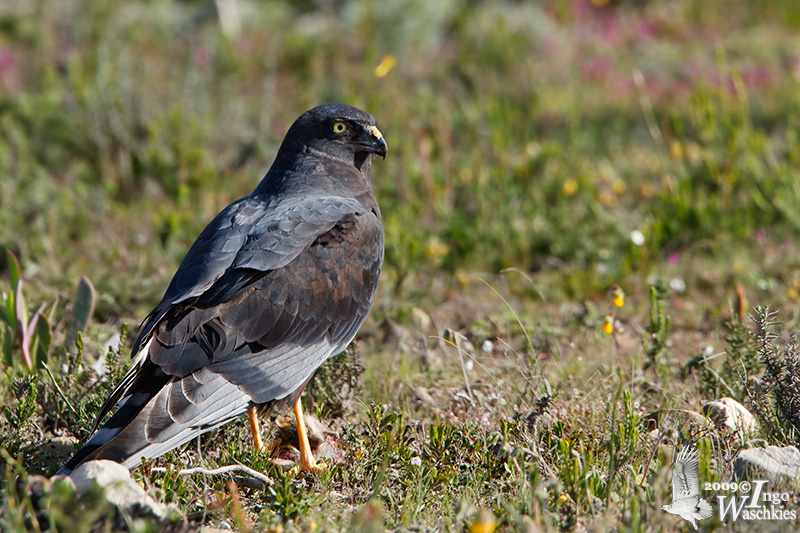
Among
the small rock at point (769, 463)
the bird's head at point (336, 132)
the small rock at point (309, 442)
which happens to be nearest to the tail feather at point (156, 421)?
the small rock at point (309, 442)

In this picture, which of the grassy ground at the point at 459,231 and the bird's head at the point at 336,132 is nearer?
the grassy ground at the point at 459,231

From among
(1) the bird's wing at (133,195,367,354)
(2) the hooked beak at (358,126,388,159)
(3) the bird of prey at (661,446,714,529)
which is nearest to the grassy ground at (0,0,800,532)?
(3) the bird of prey at (661,446,714,529)

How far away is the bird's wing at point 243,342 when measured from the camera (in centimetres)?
284

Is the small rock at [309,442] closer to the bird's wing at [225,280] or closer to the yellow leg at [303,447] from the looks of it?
the yellow leg at [303,447]

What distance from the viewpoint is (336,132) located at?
4094 millimetres

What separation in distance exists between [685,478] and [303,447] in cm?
157

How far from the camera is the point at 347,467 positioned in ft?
10.6

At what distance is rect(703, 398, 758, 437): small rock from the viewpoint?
10.4ft

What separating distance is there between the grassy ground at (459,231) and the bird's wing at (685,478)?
8 centimetres

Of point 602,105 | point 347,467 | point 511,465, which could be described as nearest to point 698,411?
point 511,465

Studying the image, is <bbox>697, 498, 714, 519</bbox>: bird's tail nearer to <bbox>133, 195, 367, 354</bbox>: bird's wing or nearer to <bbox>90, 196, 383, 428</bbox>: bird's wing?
<bbox>90, 196, 383, 428</bbox>: bird's wing

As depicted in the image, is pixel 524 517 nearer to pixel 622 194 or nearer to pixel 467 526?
pixel 467 526

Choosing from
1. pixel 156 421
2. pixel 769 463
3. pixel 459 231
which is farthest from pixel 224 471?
pixel 459 231

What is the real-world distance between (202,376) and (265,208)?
1046mm
